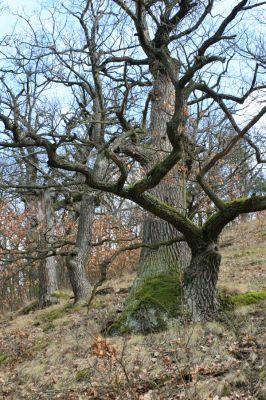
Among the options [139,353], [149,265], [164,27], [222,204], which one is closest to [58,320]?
[149,265]

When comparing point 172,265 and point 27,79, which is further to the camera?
point 27,79

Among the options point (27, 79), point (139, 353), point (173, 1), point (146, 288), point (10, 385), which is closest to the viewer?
point (139, 353)

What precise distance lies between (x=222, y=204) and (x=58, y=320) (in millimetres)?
6569

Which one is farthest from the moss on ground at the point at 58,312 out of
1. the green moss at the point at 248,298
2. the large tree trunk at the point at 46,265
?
the green moss at the point at 248,298

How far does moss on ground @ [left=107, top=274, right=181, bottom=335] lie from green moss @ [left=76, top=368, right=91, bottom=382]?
159 cm

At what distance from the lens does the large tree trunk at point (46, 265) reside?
15997 mm

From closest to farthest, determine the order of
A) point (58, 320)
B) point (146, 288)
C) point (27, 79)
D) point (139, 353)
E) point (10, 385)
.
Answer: point (139, 353) → point (10, 385) → point (146, 288) → point (58, 320) → point (27, 79)

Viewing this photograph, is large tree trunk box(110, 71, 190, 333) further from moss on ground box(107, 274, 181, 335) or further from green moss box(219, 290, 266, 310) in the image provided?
green moss box(219, 290, 266, 310)

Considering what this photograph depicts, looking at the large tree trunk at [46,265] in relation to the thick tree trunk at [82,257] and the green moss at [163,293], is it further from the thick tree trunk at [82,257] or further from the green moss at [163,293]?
the green moss at [163,293]

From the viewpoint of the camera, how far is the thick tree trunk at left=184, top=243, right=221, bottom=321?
8086 millimetres

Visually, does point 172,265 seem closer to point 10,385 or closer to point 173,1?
point 10,385

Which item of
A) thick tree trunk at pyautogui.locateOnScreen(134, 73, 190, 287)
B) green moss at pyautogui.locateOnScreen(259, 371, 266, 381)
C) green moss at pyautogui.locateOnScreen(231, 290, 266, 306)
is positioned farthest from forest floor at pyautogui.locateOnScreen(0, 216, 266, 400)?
thick tree trunk at pyautogui.locateOnScreen(134, 73, 190, 287)

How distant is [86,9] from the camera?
40.3 feet

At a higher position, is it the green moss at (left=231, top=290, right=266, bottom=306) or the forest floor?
the green moss at (left=231, top=290, right=266, bottom=306)
